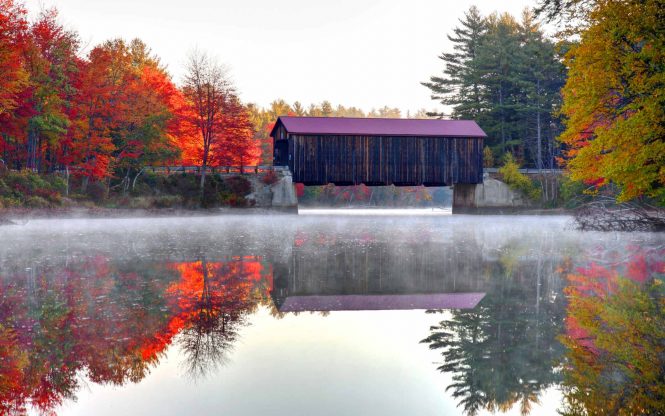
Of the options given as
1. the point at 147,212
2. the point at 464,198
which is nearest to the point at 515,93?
the point at 464,198

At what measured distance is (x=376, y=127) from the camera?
57.9 meters

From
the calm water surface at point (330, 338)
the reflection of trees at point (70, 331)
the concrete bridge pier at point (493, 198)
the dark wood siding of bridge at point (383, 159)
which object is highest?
the dark wood siding of bridge at point (383, 159)

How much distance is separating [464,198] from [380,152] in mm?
11538

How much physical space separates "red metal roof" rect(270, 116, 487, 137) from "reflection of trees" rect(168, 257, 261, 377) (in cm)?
4069

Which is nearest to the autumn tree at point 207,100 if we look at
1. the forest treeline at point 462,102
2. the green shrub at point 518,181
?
the forest treeline at point 462,102

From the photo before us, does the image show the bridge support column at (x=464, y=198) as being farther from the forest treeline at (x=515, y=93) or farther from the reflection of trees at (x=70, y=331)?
the reflection of trees at (x=70, y=331)

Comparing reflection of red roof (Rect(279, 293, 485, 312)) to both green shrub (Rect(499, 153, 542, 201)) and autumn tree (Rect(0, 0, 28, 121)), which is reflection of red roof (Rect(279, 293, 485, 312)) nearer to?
autumn tree (Rect(0, 0, 28, 121))

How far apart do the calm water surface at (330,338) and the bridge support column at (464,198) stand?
4504cm

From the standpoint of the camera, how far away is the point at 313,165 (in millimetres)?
56281

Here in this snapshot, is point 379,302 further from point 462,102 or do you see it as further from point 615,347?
point 462,102

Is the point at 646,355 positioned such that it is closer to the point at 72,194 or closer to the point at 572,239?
the point at 572,239

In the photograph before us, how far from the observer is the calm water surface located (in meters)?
5.81

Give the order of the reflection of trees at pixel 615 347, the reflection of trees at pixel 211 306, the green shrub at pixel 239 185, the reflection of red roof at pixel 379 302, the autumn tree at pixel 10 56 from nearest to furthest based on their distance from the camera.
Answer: the reflection of trees at pixel 615 347 < the reflection of trees at pixel 211 306 < the reflection of red roof at pixel 379 302 < the autumn tree at pixel 10 56 < the green shrub at pixel 239 185

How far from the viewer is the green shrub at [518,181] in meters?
60.6
